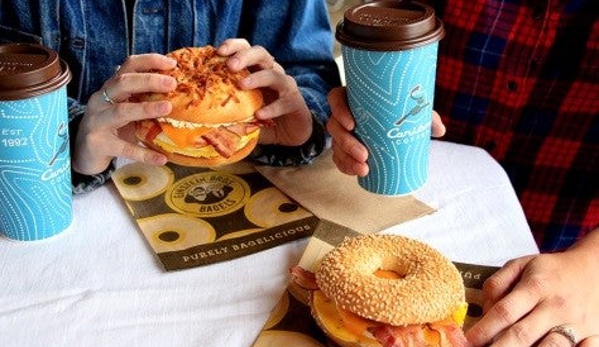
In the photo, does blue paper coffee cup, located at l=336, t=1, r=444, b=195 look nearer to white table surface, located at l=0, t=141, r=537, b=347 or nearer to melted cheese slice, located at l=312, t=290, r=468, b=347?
white table surface, located at l=0, t=141, r=537, b=347

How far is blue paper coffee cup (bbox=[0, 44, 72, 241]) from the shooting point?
1.08 m

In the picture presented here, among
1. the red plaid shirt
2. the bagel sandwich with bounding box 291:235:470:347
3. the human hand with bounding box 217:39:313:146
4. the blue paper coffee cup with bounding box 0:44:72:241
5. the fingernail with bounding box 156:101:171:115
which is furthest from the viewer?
the red plaid shirt

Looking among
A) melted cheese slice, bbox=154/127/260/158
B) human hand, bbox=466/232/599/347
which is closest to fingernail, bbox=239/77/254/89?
melted cheese slice, bbox=154/127/260/158

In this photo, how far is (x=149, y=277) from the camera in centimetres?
A: 114

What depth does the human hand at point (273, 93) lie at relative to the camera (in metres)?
1.29

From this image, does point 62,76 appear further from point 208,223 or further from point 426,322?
point 426,322

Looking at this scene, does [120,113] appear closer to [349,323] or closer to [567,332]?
[349,323]

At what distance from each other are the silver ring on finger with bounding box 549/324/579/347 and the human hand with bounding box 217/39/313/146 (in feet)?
1.90

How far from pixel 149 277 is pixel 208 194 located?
25 centimetres

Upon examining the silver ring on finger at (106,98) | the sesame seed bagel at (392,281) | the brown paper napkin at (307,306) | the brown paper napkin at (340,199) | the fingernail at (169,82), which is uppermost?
the fingernail at (169,82)

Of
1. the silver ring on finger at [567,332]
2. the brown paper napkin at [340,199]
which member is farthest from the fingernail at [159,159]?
the silver ring on finger at [567,332]

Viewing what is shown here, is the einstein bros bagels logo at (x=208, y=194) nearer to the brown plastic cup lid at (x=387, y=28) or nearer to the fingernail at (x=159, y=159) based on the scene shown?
the fingernail at (x=159, y=159)

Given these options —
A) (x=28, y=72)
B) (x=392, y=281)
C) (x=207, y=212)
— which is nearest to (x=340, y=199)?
(x=207, y=212)

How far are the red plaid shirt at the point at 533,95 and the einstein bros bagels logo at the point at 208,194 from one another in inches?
22.5
